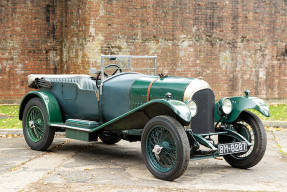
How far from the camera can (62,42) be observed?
14.9 m

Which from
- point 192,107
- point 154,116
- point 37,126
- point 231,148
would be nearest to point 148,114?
point 154,116

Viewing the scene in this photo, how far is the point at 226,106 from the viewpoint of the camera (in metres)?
6.20

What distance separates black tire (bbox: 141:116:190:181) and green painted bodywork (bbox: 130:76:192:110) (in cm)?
56

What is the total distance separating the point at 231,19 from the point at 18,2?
7.36 meters

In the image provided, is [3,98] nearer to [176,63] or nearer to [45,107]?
[176,63]

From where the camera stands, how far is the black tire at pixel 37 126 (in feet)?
24.1

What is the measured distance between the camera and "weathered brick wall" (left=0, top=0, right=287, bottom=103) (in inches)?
543

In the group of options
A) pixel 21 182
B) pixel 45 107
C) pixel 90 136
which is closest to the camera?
pixel 21 182

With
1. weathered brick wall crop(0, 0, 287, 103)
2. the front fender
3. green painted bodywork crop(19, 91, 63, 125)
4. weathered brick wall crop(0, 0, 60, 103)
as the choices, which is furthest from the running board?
weathered brick wall crop(0, 0, 60, 103)

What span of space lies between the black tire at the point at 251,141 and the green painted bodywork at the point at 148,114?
1156mm

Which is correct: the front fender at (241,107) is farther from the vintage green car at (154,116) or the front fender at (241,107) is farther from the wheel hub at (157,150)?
the wheel hub at (157,150)

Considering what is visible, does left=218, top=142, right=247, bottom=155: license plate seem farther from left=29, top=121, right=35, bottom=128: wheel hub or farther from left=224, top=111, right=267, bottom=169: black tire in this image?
left=29, top=121, right=35, bottom=128: wheel hub

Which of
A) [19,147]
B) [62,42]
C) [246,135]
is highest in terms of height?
[62,42]

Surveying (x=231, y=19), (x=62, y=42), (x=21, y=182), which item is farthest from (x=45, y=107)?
(x=231, y=19)
